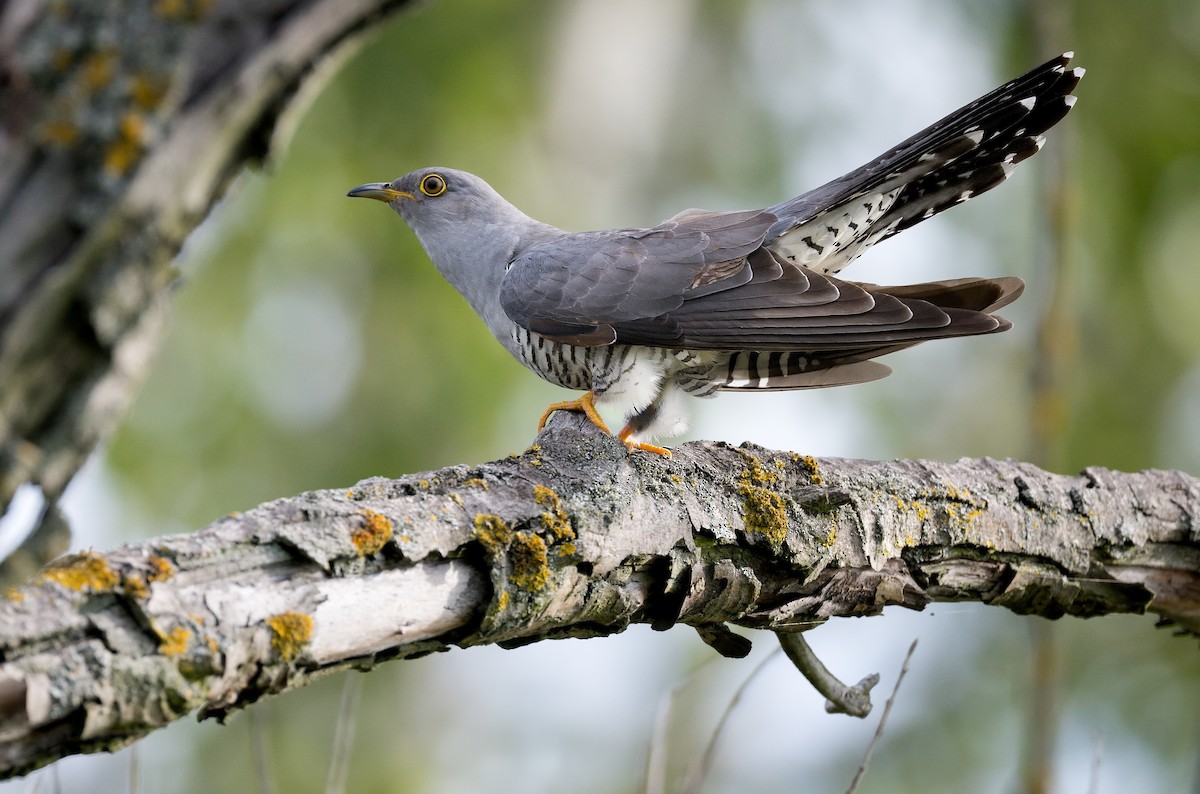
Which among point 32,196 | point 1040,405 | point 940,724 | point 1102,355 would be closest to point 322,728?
point 940,724

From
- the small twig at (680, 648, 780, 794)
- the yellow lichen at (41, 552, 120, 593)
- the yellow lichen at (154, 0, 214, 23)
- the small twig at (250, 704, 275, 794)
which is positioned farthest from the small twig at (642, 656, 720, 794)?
the yellow lichen at (154, 0, 214, 23)

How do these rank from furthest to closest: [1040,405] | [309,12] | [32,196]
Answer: [1040,405]
[309,12]
[32,196]

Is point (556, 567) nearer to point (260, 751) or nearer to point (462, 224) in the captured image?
point (260, 751)

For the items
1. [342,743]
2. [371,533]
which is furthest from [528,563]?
[342,743]

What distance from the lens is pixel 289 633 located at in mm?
1454

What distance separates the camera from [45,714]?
120 centimetres

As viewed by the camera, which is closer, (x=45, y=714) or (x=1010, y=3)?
(x=45, y=714)

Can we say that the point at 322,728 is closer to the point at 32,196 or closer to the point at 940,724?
the point at 940,724

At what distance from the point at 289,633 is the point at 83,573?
281 millimetres

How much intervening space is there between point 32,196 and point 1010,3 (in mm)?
7494

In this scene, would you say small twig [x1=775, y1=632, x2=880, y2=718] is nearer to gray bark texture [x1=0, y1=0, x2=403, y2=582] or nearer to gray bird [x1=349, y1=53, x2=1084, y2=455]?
gray bird [x1=349, y1=53, x2=1084, y2=455]

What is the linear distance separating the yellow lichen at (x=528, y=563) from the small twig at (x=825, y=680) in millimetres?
689

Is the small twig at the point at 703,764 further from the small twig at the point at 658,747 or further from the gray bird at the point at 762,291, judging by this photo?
the gray bird at the point at 762,291

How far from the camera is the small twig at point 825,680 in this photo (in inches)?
90.6
